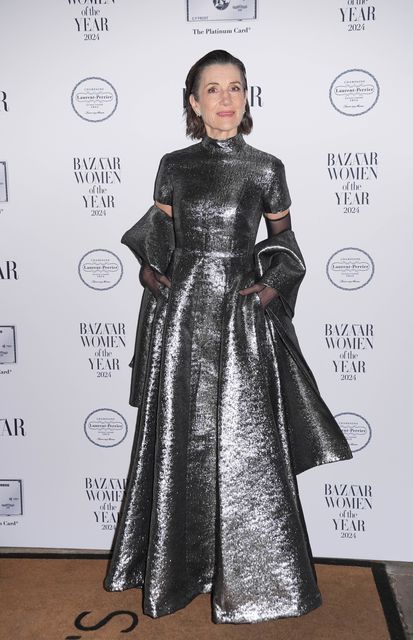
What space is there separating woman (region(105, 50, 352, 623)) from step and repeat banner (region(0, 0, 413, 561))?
0.99 feet

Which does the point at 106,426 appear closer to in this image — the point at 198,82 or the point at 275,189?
the point at 275,189

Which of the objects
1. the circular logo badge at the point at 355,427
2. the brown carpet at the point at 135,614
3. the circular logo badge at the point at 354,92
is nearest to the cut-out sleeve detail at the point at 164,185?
the circular logo badge at the point at 354,92

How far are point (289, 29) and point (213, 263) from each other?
817mm

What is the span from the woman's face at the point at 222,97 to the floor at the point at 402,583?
1567 millimetres

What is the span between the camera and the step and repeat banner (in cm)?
220

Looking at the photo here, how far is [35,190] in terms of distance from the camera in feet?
7.75

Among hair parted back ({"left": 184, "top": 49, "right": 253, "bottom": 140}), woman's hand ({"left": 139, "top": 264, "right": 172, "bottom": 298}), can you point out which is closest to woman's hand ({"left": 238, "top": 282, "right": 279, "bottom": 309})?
woman's hand ({"left": 139, "top": 264, "right": 172, "bottom": 298})

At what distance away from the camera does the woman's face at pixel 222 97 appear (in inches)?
75.4

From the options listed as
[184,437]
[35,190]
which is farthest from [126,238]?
[184,437]

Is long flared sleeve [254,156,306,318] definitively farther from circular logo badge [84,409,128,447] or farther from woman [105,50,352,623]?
circular logo badge [84,409,128,447]

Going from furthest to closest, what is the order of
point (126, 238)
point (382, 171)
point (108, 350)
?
point (108, 350) → point (382, 171) → point (126, 238)

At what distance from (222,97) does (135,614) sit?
157 cm

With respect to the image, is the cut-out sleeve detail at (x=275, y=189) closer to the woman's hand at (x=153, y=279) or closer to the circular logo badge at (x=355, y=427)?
the woman's hand at (x=153, y=279)

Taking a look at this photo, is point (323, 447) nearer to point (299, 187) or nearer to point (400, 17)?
point (299, 187)
